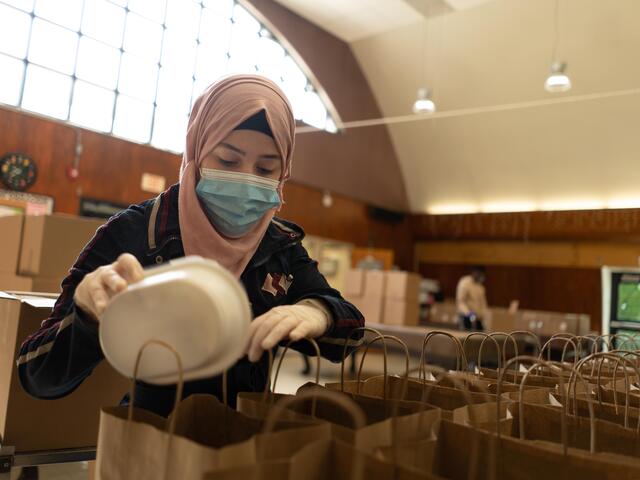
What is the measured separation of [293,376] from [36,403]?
17.6 feet

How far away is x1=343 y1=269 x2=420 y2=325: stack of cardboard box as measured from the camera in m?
6.70

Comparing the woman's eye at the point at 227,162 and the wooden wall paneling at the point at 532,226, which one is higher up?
the wooden wall paneling at the point at 532,226

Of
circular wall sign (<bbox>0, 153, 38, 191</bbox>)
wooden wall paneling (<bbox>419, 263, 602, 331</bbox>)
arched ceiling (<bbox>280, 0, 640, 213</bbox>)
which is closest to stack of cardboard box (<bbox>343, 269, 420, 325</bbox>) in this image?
arched ceiling (<bbox>280, 0, 640, 213</bbox>)

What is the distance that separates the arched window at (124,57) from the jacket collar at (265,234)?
18.2 ft

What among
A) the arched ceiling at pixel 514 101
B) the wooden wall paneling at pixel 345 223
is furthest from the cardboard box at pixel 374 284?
the arched ceiling at pixel 514 101

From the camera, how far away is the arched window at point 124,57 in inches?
243

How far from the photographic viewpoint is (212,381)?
3.32 feet

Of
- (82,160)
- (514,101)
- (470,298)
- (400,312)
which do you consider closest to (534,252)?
(514,101)

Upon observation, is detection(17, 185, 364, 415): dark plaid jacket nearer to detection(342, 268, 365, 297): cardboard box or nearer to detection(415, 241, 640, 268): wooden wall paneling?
detection(342, 268, 365, 297): cardboard box

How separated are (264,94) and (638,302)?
8.32 meters

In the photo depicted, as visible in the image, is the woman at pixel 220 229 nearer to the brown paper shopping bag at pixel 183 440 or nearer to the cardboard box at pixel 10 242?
the brown paper shopping bag at pixel 183 440

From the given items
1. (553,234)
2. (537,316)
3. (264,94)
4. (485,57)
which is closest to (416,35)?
(485,57)

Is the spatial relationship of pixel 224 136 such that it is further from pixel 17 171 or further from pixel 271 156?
pixel 17 171

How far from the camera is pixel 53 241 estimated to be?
5.98 ft
